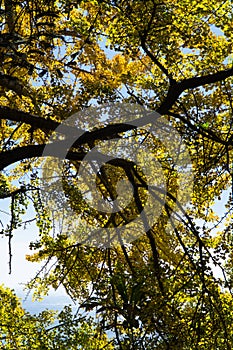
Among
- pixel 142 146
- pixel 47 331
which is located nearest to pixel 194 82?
pixel 142 146

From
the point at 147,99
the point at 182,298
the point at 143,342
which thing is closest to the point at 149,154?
the point at 147,99

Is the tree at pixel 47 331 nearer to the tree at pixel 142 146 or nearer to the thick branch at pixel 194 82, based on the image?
the tree at pixel 142 146

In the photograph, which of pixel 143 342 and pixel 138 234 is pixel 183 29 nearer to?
pixel 143 342

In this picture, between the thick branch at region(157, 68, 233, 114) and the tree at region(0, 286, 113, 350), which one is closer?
the thick branch at region(157, 68, 233, 114)

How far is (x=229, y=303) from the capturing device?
20.4 ft

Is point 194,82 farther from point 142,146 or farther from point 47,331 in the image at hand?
point 47,331

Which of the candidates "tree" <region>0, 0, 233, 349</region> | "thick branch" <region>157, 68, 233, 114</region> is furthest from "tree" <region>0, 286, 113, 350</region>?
"thick branch" <region>157, 68, 233, 114</region>

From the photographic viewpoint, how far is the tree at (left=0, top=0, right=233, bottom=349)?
412cm

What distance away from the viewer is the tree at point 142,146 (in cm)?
412

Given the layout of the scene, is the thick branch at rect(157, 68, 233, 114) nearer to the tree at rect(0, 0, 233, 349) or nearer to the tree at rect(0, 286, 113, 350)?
the tree at rect(0, 0, 233, 349)

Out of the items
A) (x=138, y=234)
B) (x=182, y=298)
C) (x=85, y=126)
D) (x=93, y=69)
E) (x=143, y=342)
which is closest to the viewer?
(x=143, y=342)

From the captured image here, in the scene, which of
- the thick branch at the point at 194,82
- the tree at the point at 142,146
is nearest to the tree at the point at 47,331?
the tree at the point at 142,146

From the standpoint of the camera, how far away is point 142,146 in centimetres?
646

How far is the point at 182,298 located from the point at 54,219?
2.04 meters
